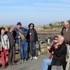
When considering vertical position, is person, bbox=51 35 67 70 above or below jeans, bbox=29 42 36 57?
above

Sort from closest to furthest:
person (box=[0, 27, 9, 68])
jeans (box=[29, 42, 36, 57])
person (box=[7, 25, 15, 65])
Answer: person (box=[0, 27, 9, 68]) < person (box=[7, 25, 15, 65]) < jeans (box=[29, 42, 36, 57])

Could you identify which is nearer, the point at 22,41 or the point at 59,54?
the point at 59,54

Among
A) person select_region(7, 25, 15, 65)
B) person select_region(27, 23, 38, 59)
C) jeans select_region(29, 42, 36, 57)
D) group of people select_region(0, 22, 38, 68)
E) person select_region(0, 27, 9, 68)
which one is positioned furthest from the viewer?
jeans select_region(29, 42, 36, 57)

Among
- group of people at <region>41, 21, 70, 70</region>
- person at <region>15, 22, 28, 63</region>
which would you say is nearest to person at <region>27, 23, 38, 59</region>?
person at <region>15, 22, 28, 63</region>

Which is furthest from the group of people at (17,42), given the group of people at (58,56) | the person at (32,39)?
the group of people at (58,56)

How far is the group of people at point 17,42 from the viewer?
57.5 feet

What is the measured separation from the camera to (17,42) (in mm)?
19141

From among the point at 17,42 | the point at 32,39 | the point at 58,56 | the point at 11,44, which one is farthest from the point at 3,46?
the point at 58,56

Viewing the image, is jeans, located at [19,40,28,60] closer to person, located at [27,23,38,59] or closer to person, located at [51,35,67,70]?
person, located at [27,23,38,59]

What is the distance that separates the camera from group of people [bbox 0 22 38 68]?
57.5ft

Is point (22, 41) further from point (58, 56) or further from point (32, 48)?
point (58, 56)

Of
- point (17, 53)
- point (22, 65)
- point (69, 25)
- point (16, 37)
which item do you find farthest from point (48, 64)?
point (17, 53)

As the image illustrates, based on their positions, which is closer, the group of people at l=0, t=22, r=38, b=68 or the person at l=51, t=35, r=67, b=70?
the person at l=51, t=35, r=67, b=70

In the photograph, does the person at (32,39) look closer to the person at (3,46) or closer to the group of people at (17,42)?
the group of people at (17,42)
